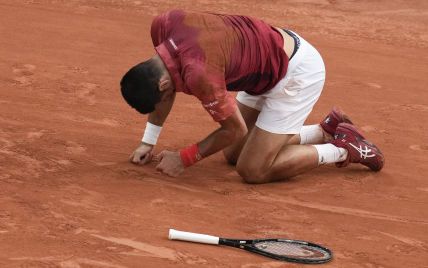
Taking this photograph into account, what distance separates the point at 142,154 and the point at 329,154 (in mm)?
1319

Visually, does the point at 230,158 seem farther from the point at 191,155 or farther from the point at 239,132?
the point at 239,132

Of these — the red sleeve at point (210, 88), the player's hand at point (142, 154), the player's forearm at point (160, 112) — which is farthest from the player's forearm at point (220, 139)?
the player's hand at point (142, 154)

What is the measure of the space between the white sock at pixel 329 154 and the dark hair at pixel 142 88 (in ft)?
4.85

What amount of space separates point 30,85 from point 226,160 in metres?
A: 2.10

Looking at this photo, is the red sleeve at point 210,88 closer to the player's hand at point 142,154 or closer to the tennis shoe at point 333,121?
the player's hand at point 142,154

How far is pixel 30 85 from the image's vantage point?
28.2 feet

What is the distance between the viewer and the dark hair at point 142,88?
6.15 metres

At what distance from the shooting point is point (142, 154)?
7.05 metres

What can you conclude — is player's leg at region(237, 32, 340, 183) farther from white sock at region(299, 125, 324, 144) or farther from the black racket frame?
the black racket frame

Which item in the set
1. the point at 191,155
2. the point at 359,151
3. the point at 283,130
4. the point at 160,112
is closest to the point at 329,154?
the point at 359,151

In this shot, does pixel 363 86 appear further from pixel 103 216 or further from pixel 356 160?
pixel 103 216

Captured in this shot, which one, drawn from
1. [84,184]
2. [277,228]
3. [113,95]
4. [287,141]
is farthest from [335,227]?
[113,95]

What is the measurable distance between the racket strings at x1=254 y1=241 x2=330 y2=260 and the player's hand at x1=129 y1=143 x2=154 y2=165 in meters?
1.60

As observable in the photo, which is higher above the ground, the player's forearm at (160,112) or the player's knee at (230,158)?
the player's forearm at (160,112)
